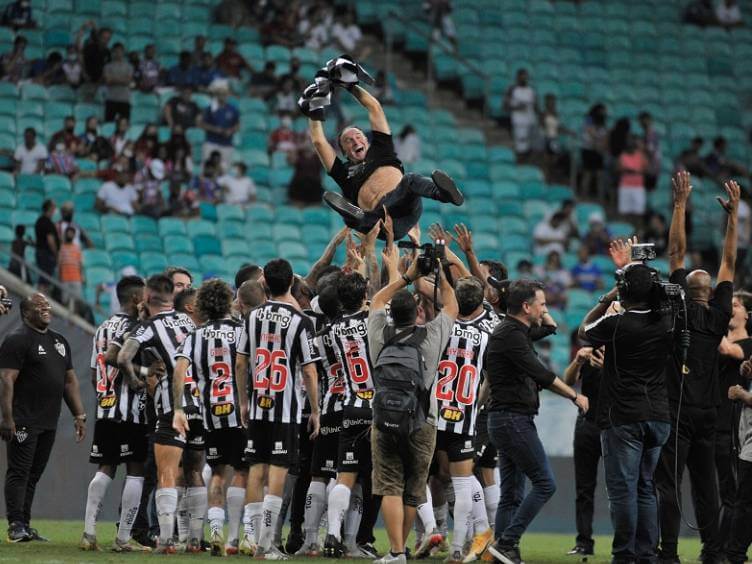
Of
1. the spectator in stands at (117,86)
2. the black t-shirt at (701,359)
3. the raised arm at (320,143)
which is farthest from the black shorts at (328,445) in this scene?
the spectator in stands at (117,86)

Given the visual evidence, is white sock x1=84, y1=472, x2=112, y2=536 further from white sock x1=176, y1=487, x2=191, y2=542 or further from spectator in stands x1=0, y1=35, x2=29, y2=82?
spectator in stands x1=0, y1=35, x2=29, y2=82

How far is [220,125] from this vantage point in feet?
65.3

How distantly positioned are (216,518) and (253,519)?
25.4 inches

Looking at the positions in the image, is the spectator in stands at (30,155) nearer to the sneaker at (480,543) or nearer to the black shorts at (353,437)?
the black shorts at (353,437)

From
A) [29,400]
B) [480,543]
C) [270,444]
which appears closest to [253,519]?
[270,444]

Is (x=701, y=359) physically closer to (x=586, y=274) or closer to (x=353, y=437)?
(x=353, y=437)

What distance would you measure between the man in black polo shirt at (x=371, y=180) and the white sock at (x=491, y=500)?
225cm

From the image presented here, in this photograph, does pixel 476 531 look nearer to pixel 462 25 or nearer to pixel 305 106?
pixel 305 106

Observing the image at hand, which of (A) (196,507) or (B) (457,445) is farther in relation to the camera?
(A) (196,507)

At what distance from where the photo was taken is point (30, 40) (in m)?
20.1

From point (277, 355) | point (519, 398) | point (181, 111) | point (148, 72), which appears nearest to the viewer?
point (519, 398)

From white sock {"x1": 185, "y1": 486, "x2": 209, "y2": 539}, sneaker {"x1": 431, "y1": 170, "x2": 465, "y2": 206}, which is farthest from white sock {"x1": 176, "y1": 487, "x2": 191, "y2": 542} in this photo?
sneaker {"x1": 431, "y1": 170, "x2": 465, "y2": 206}

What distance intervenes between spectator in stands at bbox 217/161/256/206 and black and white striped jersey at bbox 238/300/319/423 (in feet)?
32.4

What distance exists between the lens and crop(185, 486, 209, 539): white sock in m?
10.3
